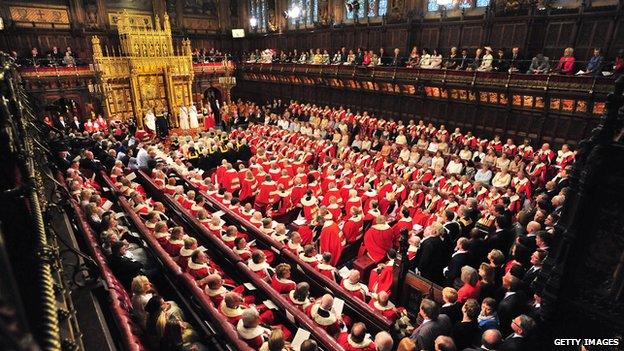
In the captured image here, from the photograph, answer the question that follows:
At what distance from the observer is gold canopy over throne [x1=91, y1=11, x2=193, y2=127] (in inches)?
804

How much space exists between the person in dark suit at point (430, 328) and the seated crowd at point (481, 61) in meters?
7.42

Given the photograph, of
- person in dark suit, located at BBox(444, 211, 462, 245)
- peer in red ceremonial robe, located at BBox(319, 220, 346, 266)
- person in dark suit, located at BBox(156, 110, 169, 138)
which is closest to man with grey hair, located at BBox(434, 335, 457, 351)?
person in dark suit, located at BBox(444, 211, 462, 245)

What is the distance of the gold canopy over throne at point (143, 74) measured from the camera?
2042 centimetres

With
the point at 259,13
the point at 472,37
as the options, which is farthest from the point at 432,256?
the point at 259,13

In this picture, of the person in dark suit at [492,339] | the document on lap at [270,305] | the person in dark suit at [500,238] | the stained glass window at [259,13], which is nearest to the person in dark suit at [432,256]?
the person in dark suit at [500,238]

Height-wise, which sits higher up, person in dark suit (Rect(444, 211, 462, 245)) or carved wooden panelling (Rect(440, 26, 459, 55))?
carved wooden panelling (Rect(440, 26, 459, 55))

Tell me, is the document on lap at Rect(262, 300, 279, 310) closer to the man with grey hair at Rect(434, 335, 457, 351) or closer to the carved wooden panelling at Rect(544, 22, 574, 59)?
the man with grey hair at Rect(434, 335, 457, 351)

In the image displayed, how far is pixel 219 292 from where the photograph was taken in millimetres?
5195

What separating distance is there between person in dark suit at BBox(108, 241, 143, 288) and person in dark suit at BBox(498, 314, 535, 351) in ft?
17.6

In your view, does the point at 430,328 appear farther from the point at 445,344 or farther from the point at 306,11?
the point at 306,11

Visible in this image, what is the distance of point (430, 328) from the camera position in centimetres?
454

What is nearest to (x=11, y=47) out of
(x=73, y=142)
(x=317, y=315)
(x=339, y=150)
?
(x=73, y=142)

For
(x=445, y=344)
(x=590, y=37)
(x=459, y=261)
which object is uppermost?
(x=590, y=37)

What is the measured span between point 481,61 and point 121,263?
15.3 metres
